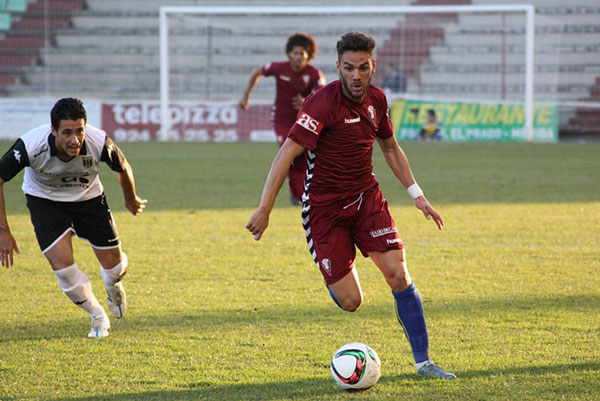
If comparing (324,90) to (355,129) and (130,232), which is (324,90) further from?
(130,232)

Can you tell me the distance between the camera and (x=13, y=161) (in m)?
4.96

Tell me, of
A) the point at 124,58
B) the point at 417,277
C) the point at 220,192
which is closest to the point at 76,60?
the point at 124,58

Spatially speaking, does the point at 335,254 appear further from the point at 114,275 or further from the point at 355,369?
the point at 114,275

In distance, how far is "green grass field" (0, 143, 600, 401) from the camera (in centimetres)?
418

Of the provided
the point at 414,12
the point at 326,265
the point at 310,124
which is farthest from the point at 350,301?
the point at 414,12

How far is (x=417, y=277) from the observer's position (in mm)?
6809

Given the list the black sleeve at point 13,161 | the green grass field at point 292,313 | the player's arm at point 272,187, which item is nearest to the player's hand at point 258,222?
the player's arm at point 272,187

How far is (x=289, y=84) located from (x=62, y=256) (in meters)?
5.94

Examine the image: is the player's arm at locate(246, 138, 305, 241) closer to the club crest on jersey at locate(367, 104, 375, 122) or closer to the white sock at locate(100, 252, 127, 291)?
the club crest on jersey at locate(367, 104, 375, 122)

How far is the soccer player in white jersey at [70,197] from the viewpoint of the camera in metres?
4.92

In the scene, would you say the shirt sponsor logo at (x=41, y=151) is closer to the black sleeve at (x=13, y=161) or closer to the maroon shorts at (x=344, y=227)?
the black sleeve at (x=13, y=161)

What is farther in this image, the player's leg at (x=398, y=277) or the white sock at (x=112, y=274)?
the white sock at (x=112, y=274)

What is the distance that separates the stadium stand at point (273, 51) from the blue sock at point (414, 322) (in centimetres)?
2039

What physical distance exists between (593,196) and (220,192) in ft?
18.0
